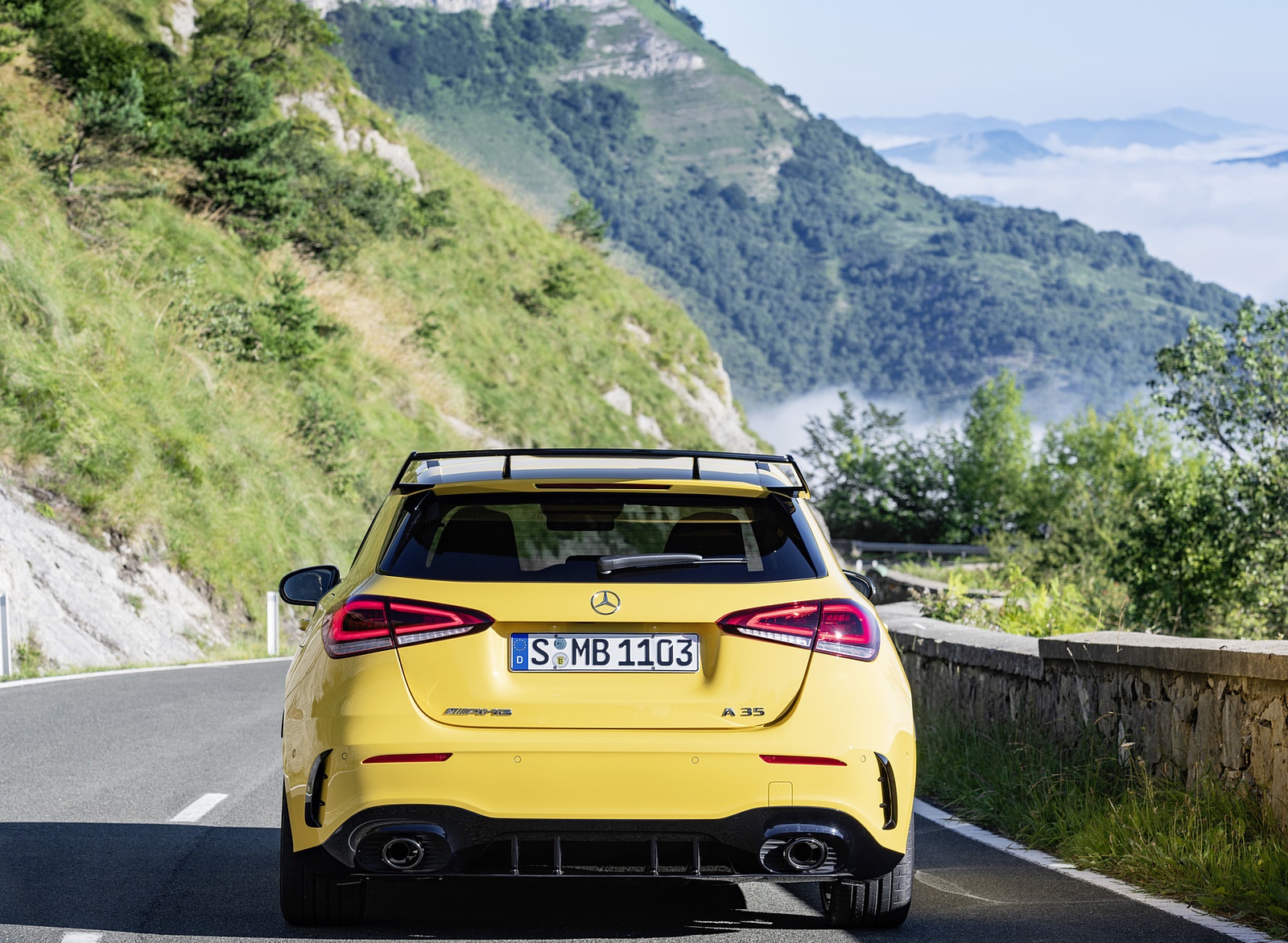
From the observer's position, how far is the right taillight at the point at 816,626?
4.64 meters

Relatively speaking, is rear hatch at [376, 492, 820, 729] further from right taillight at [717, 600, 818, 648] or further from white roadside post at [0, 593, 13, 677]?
white roadside post at [0, 593, 13, 677]

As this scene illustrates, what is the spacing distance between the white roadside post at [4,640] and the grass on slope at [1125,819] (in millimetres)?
10801

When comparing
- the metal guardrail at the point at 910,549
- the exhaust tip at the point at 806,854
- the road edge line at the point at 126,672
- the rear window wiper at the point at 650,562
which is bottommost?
the metal guardrail at the point at 910,549

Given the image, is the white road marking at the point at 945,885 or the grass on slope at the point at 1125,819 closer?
the grass on slope at the point at 1125,819

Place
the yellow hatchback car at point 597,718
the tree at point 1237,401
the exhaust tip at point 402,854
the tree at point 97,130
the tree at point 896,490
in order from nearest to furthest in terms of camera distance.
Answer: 1. the yellow hatchback car at point 597,718
2. the exhaust tip at point 402,854
3. the tree at point 97,130
4. the tree at point 1237,401
5. the tree at point 896,490

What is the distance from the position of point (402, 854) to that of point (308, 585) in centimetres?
156

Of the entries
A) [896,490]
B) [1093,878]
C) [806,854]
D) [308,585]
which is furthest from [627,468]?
[896,490]

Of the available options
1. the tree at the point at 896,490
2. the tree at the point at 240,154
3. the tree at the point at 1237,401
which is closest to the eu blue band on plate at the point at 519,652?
the tree at the point at 1237,401

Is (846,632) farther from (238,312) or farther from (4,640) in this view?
(238,312)

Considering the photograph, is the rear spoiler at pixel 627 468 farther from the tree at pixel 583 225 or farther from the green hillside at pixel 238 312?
the tree at pixel 583 225

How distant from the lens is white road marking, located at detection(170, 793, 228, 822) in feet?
24.4

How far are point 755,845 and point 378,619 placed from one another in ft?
4.30

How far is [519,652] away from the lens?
181 inches

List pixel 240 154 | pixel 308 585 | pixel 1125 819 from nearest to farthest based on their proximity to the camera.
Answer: pixel 308 585 < pixel 1125 819 < pixel 240 154
